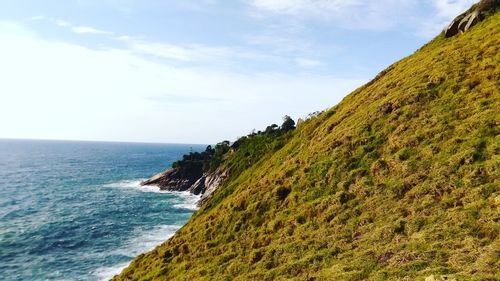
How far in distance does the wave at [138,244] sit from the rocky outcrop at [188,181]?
3537 cm

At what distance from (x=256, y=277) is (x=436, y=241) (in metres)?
13.4

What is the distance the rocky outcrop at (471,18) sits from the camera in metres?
61.4

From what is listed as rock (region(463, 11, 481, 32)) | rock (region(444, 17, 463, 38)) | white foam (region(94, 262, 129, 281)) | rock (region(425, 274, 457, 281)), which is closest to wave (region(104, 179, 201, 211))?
white foam (region(94, 262, 129, 281))

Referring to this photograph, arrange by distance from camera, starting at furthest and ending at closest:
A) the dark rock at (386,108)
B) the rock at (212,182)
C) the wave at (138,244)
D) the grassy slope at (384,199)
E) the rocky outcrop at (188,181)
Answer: the rocky outcrop at (188,181) < the rock at (212,182) < the wave at (138,244) < the dark rock at (386,108) < the grassy slope at (384,199)

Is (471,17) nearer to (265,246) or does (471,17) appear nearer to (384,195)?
(384,195)

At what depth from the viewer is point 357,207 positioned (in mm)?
33562

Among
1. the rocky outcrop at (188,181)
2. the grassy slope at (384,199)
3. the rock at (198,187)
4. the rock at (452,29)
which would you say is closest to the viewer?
the grassy slope at (384,199)

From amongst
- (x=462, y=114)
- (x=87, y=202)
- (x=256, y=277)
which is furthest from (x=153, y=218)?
(x=462, y=114)

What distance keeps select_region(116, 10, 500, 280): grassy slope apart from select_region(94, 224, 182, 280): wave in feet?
47.1

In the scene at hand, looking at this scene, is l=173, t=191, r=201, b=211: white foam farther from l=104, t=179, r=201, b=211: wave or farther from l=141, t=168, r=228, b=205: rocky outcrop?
l=141, t=168, r=228, b=205: rocky outcrop

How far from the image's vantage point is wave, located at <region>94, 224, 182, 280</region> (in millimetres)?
57556

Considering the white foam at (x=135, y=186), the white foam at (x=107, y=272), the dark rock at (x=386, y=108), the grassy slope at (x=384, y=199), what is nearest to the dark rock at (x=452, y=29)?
A: the grassy slope at (x=384, y=199)

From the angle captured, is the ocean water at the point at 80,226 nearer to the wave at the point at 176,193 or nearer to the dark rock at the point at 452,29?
the wave at the point at 176,193

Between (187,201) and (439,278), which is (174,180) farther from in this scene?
(439,278)
